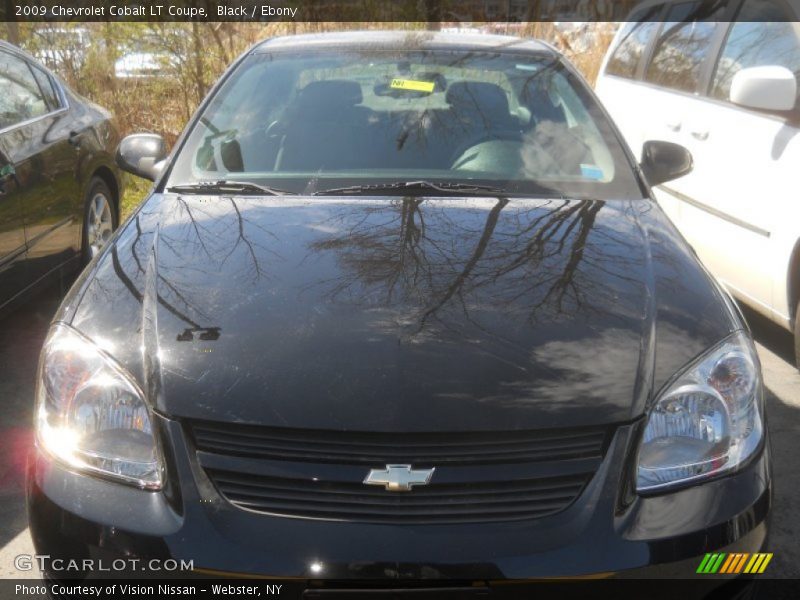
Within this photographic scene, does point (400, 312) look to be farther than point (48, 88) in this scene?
No

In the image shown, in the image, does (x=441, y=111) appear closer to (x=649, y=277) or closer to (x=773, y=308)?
(x=649, y=277)

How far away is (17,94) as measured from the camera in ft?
16.0

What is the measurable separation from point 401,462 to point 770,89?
312 centimetres

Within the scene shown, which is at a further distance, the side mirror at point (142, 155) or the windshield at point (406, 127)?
the side mirror at point (142, 155)

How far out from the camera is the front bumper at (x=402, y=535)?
1892 millimetres

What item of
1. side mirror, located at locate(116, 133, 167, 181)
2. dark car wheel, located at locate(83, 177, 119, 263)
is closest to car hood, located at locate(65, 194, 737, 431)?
side mirror, located at locate(116, 133, 167, 181)

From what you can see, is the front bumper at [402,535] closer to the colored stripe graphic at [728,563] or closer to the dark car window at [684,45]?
the colored stripe graphic at [728,563]

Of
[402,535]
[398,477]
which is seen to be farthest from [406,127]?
[402,535]

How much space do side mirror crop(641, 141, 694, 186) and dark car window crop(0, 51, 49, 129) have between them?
3041 mm

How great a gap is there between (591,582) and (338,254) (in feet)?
3.75

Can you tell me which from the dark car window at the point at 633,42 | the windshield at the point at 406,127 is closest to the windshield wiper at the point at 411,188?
the windshield at the point at 406,127

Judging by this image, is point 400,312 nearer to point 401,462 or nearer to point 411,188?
point 401,462

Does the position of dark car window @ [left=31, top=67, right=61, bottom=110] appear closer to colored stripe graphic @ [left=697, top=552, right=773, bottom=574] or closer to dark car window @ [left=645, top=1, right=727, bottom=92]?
dark car window @ [left=645, top=1, right=727, bottom=92]

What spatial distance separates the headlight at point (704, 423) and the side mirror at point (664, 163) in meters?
1.51
